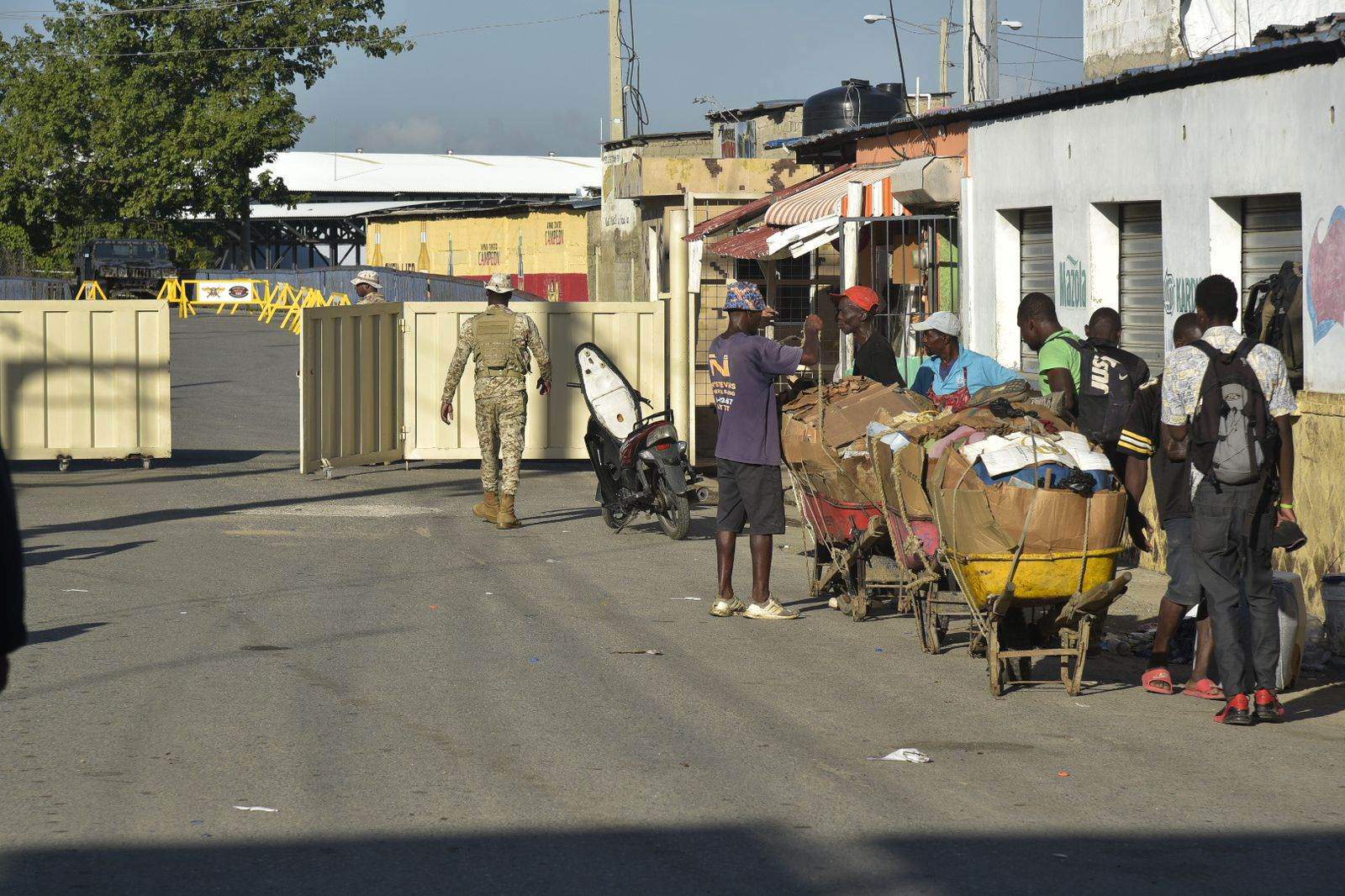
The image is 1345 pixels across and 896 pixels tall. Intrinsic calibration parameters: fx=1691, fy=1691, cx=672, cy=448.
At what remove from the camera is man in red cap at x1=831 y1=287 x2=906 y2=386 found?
11.1 metres

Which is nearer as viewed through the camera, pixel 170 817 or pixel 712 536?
pixel 170 817

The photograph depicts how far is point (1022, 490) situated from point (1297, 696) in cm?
188

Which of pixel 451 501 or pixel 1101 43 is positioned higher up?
pixel 1101 43

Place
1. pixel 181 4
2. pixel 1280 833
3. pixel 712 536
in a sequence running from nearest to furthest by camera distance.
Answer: pixel 1280 833 → pixel 712 536 → pixel 181 4

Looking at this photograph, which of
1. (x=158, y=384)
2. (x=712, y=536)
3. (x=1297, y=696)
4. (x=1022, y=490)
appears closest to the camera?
(x=1022, y=490)

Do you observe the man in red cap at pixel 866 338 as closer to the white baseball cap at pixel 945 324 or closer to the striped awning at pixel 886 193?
the white baseball cap at pixel 945 324

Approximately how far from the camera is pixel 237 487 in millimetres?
16453

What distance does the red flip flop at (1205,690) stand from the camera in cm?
815

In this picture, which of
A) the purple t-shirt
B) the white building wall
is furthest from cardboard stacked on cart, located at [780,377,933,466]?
the white building wall

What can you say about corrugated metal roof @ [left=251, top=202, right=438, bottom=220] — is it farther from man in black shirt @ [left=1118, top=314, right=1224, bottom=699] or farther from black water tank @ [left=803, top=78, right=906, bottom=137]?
man in black shirt @ [left=1118, top=314, right=1224, bottom=699]

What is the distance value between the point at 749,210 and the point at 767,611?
10.2 metres

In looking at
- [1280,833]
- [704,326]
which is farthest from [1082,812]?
[704,326]

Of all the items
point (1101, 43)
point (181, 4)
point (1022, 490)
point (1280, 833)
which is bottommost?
point (1280, 833)

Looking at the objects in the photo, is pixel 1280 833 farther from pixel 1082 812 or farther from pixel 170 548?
pixel 170 548
